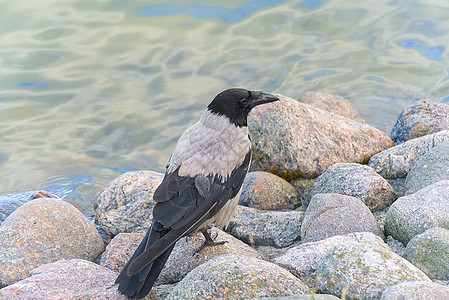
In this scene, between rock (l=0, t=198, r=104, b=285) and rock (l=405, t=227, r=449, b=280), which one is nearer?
rock (l=405, t=227, r=449, b=280)

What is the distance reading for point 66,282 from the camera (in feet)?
12.9

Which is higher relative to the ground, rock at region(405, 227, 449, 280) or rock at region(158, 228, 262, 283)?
rock at region(405, 227, 449, 280)

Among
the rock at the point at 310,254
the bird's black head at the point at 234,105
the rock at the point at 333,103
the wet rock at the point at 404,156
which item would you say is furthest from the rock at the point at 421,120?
the rock at the point at 310,254

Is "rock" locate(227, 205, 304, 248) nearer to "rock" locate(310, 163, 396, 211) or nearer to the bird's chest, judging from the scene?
"rock" locate(310, 163, 396, 211)

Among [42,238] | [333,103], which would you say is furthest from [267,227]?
[333,103]

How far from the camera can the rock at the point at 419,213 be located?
4.11 meters

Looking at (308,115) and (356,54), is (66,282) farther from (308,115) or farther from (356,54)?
(356,54)

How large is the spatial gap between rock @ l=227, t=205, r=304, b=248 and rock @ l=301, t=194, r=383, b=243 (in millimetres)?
335

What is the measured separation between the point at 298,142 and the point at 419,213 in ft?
7.27

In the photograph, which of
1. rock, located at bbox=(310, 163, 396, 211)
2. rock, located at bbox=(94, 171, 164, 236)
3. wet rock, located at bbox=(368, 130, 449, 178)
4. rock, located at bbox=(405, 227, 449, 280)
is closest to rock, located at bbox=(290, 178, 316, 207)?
rock, located at bbox=(310, 163, 396, 211)

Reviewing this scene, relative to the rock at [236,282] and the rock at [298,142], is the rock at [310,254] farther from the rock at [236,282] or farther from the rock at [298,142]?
the rock at [298,142]

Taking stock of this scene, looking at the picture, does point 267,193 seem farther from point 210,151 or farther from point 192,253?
point 192,253

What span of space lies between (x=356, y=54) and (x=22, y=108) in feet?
21.6

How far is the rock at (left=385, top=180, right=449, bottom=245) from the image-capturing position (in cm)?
411
